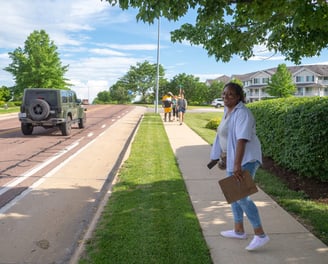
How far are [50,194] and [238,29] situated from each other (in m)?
4.25

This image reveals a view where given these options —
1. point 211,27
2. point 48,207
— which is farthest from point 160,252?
point 211,27

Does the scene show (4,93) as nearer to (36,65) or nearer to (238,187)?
(36,65)

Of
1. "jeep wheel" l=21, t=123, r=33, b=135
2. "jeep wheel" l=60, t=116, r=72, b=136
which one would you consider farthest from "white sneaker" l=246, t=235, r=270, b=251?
"jeep wheel" l=21, t=123, r=33, b=135

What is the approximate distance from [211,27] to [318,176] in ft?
10.6

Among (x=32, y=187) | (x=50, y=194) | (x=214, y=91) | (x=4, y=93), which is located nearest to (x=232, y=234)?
(x=50, y=194)

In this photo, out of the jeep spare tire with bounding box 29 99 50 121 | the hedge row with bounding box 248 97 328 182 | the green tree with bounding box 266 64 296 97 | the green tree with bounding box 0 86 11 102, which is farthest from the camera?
the green tree with bounding box 266 64 296 97

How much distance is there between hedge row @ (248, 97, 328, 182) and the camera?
21.7 feet

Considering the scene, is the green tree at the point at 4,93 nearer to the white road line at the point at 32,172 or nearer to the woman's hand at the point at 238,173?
the white road line at the point at 32,172

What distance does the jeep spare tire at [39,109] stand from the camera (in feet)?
50.5

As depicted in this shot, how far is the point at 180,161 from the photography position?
993cm

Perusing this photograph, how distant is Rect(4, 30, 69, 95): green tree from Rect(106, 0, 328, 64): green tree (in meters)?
51.9

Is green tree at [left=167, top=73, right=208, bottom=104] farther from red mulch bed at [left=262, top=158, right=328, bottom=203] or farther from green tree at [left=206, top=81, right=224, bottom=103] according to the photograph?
red mulch bed at [left=262, top=158, right=328, bottom=203]

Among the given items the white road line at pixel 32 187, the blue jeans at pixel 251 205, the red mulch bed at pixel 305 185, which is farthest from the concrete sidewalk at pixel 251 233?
the white road line at pixel 32 187

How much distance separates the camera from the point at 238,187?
3998mm
